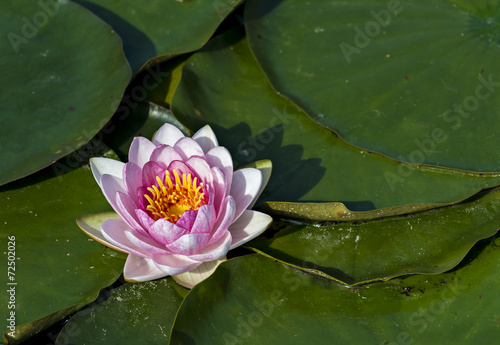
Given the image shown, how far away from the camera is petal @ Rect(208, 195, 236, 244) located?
1891mm

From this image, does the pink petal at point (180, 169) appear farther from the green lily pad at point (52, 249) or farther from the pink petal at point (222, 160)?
the green lily pad at point (52, 249)

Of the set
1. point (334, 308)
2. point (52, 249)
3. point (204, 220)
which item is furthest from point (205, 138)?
point (334, 308)

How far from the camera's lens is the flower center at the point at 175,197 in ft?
6.68

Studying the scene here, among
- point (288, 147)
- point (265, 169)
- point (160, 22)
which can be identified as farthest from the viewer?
point (160, 22)

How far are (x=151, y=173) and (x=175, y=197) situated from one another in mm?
151

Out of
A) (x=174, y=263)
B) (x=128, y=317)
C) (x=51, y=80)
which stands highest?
(x=51, y=80)

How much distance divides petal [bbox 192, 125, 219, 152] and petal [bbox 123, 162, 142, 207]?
Result: 32cm

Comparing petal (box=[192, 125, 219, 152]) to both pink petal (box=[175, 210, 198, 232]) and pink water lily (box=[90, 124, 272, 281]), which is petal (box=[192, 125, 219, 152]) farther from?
pink petal (box=[175, 210, 198, 232])

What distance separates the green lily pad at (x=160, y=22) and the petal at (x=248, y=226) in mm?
1059

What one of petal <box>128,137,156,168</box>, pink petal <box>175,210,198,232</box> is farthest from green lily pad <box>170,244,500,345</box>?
petal <box>128,137,156,168</box>

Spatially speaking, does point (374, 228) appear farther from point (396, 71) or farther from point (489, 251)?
point (396, 71)

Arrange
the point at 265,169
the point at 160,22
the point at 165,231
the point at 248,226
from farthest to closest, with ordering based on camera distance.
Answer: the point at 160,22 → the point at 265,169 → the point at 248,226 → the point at 165,231

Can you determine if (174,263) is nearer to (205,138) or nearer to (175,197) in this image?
(175,197)

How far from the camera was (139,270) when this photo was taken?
1963 millimetres
